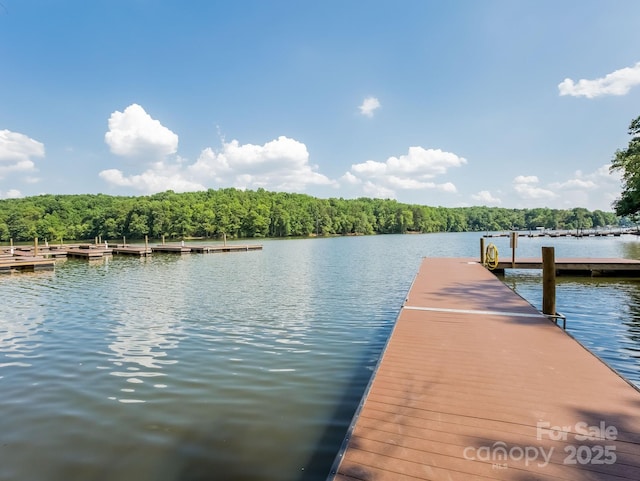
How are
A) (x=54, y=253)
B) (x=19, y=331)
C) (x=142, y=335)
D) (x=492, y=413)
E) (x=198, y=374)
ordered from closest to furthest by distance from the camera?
1. (x=492, y=413)
2. (x=198, y=374)
3. (x=142, y=335)
4. (x=19, y=331)
5. (x=54, y=253)

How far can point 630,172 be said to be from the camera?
31.0m

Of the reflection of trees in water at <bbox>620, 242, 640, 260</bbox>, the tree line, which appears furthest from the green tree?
the tree line

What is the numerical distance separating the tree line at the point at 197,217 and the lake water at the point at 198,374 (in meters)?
67.4

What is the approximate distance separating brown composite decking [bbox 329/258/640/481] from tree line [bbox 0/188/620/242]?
244 ft

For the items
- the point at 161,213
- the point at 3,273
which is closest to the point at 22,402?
the point at 3,273

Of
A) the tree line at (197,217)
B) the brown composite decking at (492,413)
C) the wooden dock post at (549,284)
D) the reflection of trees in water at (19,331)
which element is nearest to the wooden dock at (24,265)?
the reflection of trees in water at (19,331)

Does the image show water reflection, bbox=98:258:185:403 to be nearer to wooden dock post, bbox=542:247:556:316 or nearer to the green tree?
wooden dock post, bbox=542:247:556:316

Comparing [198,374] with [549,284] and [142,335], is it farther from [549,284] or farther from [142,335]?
[549,284]

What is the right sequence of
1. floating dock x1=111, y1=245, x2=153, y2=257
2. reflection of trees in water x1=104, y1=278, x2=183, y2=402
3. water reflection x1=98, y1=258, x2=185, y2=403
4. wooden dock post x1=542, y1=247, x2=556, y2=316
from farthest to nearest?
floating dock x1=111, y1=245, x2=153, y2=257 < wooden dock post x1=542, y1=247, x2=556, y2=316 < reflection of trees in water x1=104, y1=278, x2=183, y2=402 < water reflection x1=98, y1=258, x2=185, y2=403

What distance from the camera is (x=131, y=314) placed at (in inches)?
404

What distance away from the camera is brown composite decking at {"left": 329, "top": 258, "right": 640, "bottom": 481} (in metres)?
2.56

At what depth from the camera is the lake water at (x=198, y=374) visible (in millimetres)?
3811

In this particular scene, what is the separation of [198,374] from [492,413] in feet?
15.1

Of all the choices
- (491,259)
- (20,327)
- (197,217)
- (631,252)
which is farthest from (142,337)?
(197,217)
